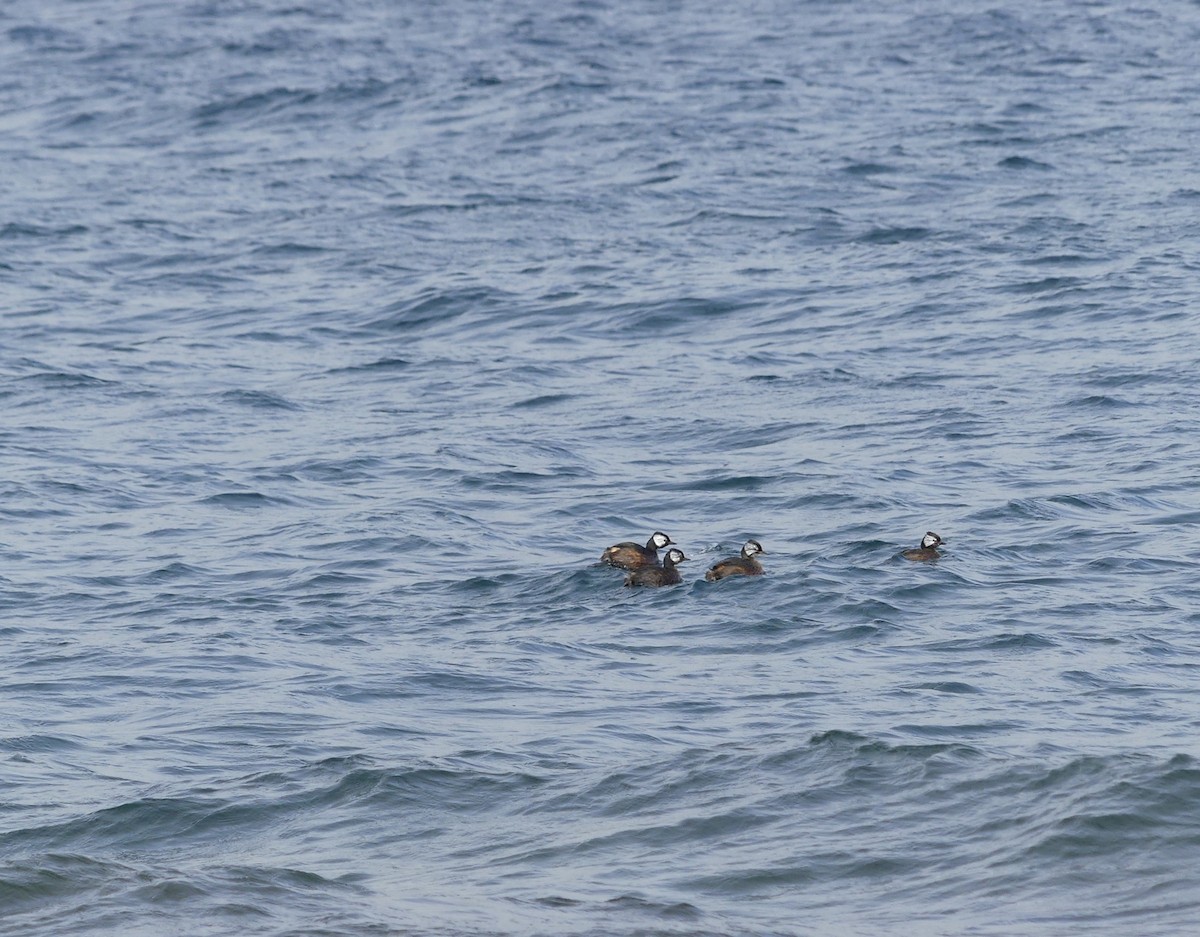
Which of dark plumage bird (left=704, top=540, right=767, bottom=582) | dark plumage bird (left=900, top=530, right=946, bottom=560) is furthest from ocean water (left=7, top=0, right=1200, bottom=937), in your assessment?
dark plumage bird (left=704, top=540, right=767, bottom=582)

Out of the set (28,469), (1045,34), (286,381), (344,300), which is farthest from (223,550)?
(1045,34)

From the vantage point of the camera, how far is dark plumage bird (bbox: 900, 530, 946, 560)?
16.3 metres

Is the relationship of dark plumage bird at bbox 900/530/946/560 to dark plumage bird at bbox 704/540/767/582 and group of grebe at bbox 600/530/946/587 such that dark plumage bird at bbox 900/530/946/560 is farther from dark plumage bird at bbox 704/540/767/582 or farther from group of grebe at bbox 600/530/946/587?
dark plumage bird at bbox 704/540/767/582

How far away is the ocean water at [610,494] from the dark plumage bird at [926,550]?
0.51ft

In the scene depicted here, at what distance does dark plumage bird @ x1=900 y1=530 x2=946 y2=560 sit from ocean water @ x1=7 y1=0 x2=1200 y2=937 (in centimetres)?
15

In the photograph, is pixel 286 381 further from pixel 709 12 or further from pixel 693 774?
pixel 709 12

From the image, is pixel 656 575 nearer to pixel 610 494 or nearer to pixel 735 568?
pixel 735 568

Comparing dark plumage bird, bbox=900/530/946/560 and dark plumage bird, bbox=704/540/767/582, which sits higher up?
dark plumage bird, bbox=900/530/946/560

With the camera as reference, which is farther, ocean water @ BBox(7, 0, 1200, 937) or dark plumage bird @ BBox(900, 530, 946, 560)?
dark plumage bird @ BBox(900, 530, 946, 560)

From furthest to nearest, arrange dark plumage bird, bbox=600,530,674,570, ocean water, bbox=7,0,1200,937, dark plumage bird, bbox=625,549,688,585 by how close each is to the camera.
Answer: dark plumage bird, bbox=600,530,674,570 → dark plumage bird, bbox=625,549,688,585 → ocean water, bbox=7,0,1200,937

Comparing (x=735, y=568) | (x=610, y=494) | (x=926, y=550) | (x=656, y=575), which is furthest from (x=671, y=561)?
(x=610, y=494)

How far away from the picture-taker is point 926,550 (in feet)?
53.6

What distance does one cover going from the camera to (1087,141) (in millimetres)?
32125

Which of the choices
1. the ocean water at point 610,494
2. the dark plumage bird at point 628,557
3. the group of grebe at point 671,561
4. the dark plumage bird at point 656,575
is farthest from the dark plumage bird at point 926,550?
the dark plumage bird at point 628,557
